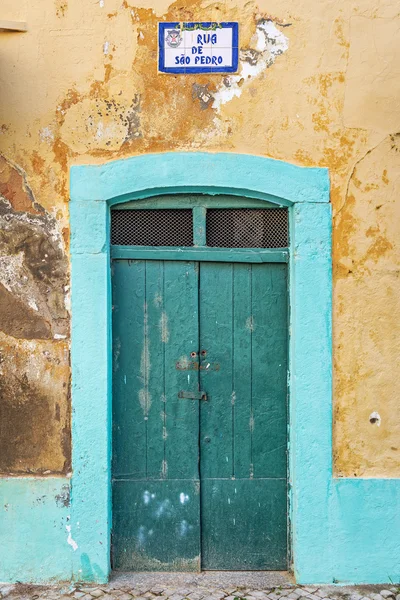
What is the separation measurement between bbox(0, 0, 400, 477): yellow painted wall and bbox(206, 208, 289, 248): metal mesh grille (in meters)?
0.37

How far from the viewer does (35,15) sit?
412cm

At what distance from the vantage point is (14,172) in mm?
4137

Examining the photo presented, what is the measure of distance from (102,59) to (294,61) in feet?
3.97

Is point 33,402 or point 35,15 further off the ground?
point 35,15

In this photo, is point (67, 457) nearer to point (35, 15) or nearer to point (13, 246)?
point (13, 246)

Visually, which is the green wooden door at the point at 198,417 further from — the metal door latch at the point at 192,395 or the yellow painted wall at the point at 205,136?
the yellow painted wall at the point at 205,136

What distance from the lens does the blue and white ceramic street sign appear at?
410 cm

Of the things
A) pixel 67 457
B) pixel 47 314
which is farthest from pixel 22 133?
pixel 67 457

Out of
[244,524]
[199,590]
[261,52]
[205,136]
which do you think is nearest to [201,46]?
Result: [261,52]

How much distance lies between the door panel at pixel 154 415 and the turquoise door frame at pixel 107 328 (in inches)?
7.0

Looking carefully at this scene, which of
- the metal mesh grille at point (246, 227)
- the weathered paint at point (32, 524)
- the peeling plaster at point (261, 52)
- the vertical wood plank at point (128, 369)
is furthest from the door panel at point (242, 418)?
the peeling plaster at point (261, 52)

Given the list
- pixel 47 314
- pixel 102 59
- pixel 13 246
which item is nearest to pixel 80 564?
pixel 47 314

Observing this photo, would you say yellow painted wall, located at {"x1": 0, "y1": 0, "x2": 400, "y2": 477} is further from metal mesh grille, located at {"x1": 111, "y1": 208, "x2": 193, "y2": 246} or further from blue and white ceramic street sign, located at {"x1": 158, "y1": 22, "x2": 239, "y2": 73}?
metal mesh grille, located at {"x1": 111, "y1": 208, "x2": 193, "y2": 246}

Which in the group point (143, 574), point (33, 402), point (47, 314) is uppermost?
point (47, 314)
